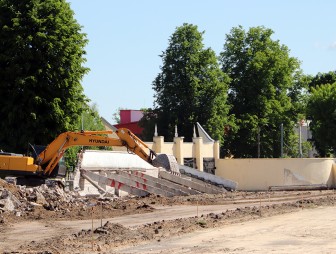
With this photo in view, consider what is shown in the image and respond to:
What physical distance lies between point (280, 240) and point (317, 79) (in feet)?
261

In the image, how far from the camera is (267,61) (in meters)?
74.8

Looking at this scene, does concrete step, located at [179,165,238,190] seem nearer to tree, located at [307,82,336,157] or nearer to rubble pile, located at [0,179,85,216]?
rubble pile, located at [0,179,85,216]

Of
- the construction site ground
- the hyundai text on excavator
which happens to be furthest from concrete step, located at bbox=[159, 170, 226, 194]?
the hyundai text on excavator

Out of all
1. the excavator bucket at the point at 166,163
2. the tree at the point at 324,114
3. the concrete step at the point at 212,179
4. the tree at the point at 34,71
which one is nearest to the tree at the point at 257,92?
the tree at the point at 324,114

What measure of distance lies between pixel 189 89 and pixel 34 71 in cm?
2480

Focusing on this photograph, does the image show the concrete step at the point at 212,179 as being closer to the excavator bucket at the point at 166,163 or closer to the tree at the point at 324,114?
the excavator bucket at the point at 166,163

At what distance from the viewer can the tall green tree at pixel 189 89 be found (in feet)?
220

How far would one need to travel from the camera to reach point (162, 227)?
2394cm

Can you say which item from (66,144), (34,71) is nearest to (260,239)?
(66,144)

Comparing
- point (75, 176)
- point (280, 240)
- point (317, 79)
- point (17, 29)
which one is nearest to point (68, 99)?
point (17, 29)

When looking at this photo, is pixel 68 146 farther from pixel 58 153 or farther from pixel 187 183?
pixel 187 183

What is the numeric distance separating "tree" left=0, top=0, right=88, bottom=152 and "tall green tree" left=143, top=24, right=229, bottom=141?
75.4 ft

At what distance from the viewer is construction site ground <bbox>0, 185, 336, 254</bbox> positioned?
1988 cm

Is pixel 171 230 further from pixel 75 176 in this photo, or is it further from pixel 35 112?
pixel 35 112
